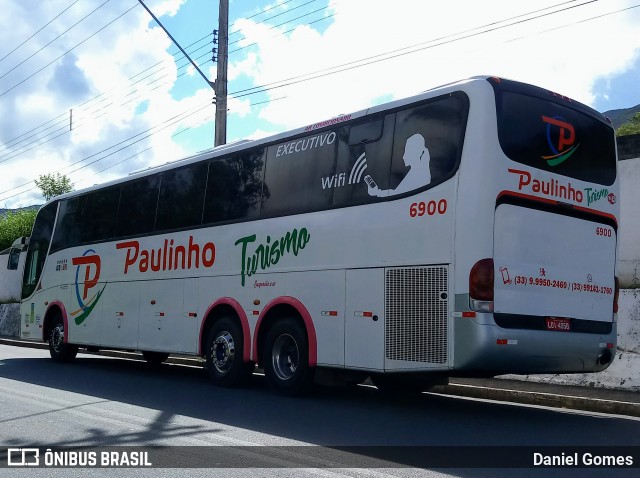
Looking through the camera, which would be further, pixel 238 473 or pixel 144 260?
pixel 144 260

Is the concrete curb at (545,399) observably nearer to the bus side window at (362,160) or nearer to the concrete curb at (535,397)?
the concrete curb at (535,397)

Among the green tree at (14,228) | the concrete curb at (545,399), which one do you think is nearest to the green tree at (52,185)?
the green tree at (14,228)

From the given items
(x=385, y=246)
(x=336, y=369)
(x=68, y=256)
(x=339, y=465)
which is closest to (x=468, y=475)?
(x=339, y=465)

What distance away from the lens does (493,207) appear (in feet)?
28.9

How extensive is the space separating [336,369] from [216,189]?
396 cm

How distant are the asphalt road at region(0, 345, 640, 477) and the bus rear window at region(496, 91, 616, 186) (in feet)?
9.89

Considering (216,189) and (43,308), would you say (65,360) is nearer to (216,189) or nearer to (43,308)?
(43,308)

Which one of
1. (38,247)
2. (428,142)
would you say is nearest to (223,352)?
(428,142)

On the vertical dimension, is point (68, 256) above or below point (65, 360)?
above

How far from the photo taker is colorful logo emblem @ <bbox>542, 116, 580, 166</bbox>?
374 inches

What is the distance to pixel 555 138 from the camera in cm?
956

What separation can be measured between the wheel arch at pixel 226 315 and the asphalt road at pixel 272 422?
0.70 meters

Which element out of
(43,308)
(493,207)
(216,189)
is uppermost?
(216,189)

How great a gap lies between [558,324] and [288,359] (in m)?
3.95
